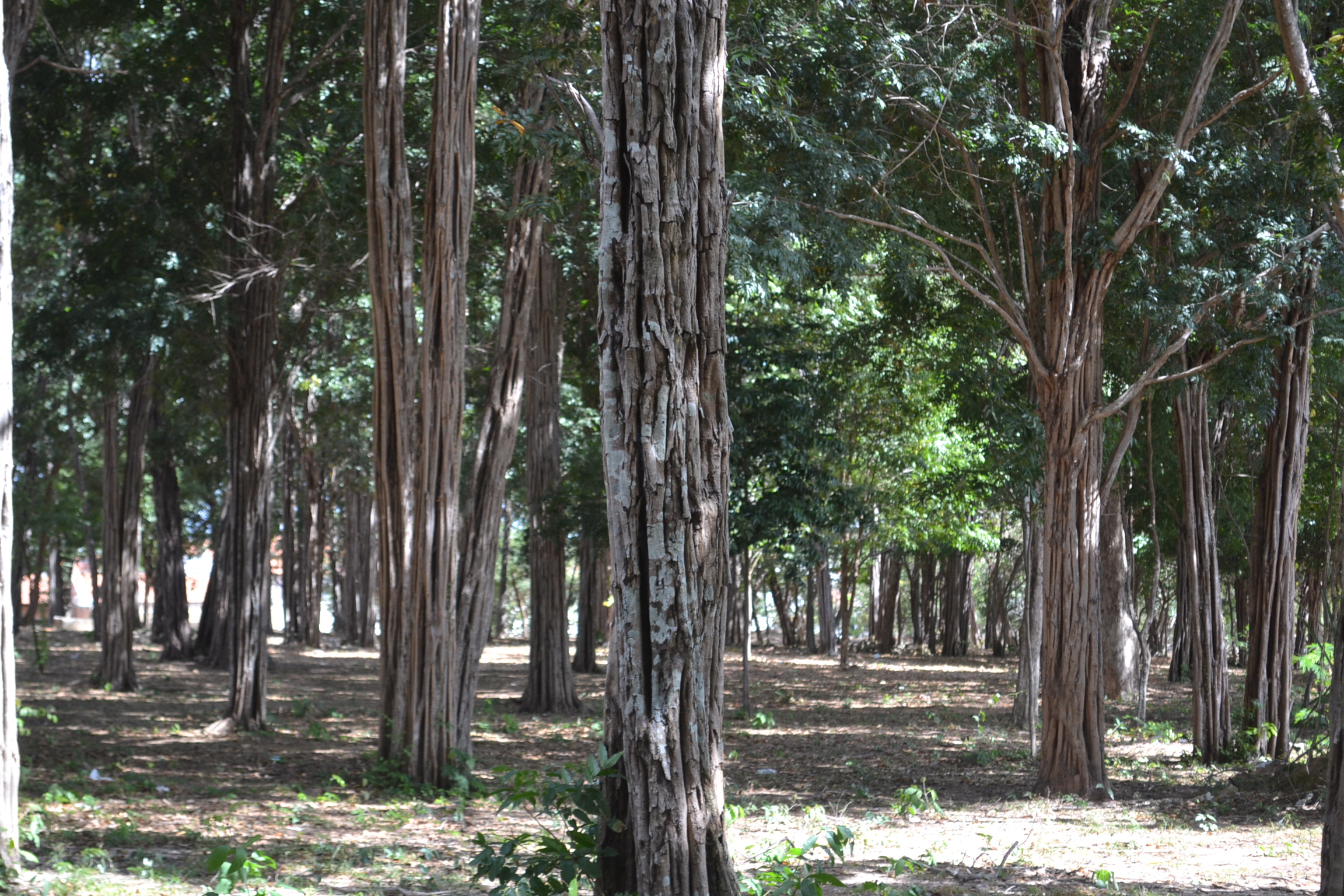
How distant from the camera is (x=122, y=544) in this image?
14750 millimetres

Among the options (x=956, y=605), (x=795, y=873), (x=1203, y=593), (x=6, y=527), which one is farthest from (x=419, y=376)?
(x=956, y=605)

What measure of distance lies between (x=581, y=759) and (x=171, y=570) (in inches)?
499

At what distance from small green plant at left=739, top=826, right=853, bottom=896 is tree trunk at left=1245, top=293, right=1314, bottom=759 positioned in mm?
6996

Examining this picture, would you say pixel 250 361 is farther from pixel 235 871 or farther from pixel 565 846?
→ pixel 565 846

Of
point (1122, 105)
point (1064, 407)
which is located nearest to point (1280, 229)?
point (1122, 105)

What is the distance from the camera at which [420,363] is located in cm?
826

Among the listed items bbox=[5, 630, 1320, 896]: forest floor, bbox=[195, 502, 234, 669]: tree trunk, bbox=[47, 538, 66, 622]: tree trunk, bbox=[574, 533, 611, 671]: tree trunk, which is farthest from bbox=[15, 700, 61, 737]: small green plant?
bbox=[47, 538, 66, 622]: tree trunk

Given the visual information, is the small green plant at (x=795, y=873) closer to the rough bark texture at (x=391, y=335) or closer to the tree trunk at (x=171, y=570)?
the rough bark texture at (x=391, y=335)

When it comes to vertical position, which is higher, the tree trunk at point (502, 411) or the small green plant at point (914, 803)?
the tree trunk at point (502, 411)

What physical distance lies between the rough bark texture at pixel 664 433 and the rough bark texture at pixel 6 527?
3050mm

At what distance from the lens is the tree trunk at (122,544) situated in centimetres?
1462

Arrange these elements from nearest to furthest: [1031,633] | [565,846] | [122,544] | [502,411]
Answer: [565,846] → [502,411] → [1031,633] → [122,544]

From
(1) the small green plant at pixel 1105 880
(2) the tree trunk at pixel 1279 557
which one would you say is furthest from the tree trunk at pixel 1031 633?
(1) the small green plant at pixel 1105 880

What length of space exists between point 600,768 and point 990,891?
113 inches
